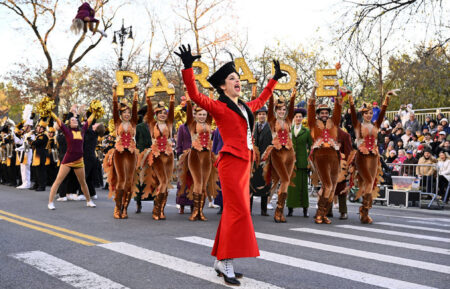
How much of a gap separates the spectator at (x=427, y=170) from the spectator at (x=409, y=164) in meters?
0.28

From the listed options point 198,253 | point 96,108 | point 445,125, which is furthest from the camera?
point 445,125

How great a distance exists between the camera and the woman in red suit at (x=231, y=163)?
15.7 ft

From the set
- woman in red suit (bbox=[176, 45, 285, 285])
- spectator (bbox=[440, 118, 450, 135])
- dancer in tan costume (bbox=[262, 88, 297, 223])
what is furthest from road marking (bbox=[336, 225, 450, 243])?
spectator (bbox=[440, 118, 450, 135])

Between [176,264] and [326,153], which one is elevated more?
[326,153]

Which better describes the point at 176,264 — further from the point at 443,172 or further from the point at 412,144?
the point at 412,144

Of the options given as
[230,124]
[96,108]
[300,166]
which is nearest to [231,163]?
[230,124]

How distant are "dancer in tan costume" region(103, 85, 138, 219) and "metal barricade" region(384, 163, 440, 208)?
7653 mm

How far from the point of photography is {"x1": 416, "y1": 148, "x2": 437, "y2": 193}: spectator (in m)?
14.1

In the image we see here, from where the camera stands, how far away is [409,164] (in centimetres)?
1461

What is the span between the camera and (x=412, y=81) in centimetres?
1113

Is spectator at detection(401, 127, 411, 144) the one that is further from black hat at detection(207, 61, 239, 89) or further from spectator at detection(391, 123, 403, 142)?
black hat at detection(207, 61, 239, 89)

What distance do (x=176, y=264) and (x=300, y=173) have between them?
555cm

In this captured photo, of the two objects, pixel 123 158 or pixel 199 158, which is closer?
pixel 199 158

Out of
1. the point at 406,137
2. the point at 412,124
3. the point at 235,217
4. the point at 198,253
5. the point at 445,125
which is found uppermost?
the point at 412,124
